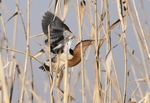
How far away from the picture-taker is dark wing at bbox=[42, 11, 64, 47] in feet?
4.13

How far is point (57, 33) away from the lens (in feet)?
4.26

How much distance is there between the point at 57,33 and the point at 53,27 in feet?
0.11

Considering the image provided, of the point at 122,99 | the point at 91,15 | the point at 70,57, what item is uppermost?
the point at 91,15

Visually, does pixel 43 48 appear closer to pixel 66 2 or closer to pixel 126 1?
pixel 66 2

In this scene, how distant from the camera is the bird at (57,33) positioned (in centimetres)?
127

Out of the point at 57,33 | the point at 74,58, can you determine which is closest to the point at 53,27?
the point at 57,33

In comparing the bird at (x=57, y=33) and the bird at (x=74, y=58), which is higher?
the bird at (x=57, y=33)

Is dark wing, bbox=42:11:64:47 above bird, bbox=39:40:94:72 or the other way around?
above

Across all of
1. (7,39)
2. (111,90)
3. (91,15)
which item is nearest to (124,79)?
(111,90)

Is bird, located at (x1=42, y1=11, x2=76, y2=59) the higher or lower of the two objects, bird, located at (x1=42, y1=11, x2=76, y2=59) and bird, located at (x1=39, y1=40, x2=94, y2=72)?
the higher

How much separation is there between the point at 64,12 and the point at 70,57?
21cm

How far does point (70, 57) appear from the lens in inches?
52.5

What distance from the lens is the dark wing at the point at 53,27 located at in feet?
4.13

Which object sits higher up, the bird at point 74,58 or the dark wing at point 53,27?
the dark wing at point 53,27
